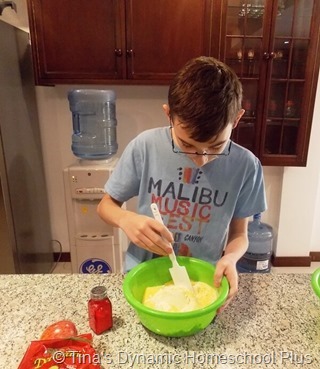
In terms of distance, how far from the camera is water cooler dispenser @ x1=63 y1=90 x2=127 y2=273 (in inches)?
80.0

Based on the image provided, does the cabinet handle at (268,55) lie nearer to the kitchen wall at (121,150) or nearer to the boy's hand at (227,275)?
the kitchen wall at (121,150)

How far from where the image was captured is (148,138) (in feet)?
3.09

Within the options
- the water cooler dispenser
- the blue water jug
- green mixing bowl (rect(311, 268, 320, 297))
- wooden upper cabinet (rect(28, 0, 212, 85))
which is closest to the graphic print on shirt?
green mixing bowl (rect(311, 268, 320, 297))

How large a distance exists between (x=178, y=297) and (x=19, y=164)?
173 cm

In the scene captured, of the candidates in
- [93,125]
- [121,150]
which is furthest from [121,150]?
[93,125]

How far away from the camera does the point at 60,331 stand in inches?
25.0

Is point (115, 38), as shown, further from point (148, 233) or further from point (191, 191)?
point (148, 233)

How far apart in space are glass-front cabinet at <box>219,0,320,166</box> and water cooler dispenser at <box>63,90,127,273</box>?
0.93 meters

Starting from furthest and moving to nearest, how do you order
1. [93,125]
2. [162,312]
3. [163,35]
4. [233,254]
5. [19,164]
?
[93,125], [19,164], [163,35], [233,254], [162,312]

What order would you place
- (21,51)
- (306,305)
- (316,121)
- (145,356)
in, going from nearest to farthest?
(145,356) → (306,305) → (21,51) → (316,121)

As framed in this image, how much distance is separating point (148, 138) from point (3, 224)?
1.36 meters

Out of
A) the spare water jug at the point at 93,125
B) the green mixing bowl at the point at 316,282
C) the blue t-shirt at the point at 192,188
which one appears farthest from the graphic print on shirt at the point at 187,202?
the spare water jug at the point at 93,125

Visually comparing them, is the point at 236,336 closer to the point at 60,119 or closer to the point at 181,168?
the point at 181,168

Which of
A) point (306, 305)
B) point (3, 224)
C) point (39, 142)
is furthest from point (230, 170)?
point (39, 142)
